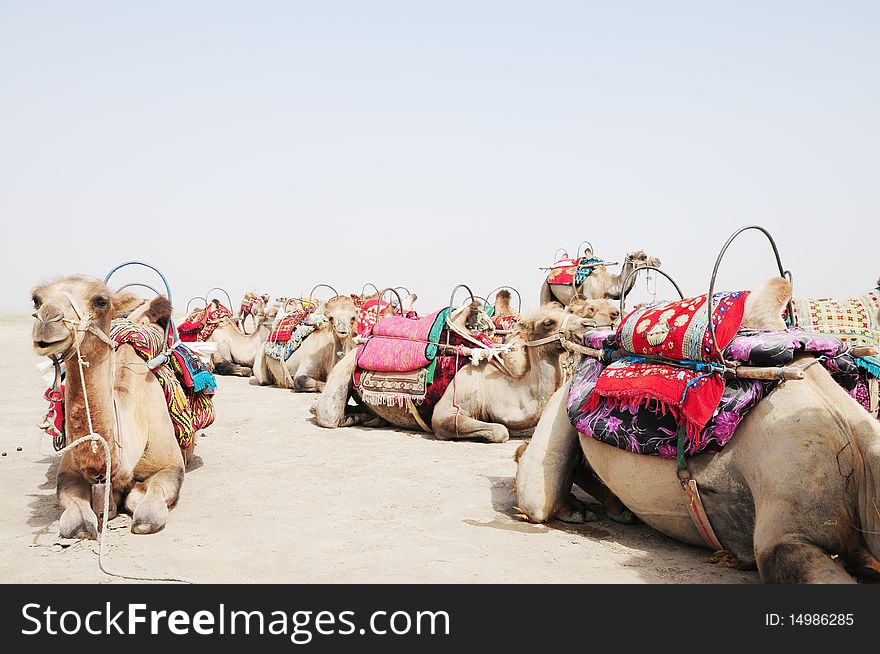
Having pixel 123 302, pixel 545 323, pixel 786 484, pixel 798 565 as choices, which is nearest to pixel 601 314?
pixel 545 323

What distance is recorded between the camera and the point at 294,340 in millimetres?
14469

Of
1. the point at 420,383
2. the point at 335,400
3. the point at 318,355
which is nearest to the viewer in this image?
the point at 420,383

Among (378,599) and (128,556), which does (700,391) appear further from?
(128,556)

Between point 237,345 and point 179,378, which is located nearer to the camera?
point 179,378

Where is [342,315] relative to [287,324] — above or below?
above

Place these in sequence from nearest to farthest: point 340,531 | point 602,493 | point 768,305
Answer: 1. point 768,305
2. point 340,531
3. point 602,493

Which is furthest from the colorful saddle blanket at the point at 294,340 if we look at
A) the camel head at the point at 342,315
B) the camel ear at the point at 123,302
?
the camel ear at the point at 123,302

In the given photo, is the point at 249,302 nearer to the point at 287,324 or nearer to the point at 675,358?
the point at 287,324

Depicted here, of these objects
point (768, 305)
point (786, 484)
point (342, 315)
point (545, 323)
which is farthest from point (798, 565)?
point (342, 315)

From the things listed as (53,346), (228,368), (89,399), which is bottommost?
(228,368)

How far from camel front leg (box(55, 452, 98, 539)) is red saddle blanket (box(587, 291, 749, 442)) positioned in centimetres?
326

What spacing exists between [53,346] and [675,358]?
3.68 meters

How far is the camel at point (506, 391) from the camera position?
26.8 feet

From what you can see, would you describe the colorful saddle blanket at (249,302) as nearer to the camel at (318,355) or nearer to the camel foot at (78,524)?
the camel at (318,355)
